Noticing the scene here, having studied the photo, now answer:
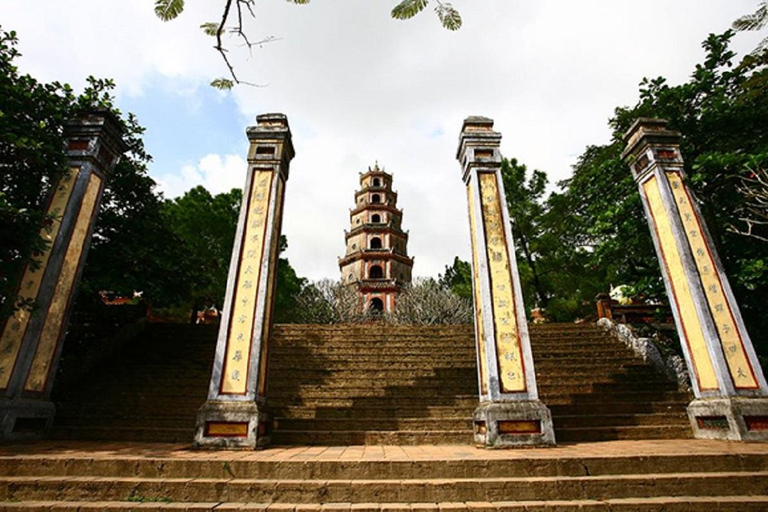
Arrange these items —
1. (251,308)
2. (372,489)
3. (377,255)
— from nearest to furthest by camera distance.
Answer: (372,489) → (251,308) → (377,255)

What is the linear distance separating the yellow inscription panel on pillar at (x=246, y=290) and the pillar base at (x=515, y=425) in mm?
3165

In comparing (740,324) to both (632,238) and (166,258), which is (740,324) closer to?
(632,238)

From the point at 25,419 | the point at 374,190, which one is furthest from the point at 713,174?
the point at 374,190

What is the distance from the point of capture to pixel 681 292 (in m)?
5.90

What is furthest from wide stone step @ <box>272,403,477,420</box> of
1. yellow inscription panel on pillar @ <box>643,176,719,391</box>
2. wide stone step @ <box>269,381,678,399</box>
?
yellow inscription panel on pillar @ <box>643,176,719,391</box>

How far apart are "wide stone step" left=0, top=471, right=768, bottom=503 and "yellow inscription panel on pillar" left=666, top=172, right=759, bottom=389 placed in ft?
8.27

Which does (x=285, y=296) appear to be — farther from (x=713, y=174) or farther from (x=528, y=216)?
(x=713, y=174)

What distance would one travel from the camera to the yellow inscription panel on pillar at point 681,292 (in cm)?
547

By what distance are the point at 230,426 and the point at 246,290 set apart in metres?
1.78

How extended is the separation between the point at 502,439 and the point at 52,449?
522 centimetres

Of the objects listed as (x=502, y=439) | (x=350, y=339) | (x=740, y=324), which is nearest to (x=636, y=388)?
(x=740, y=324)

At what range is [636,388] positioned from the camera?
697 cm

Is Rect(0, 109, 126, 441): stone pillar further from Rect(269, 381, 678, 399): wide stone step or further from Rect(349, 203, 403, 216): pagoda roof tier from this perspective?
Rect(349, 203, 403, 216): pagoda roof tier

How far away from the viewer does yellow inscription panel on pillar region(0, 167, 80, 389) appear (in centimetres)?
507
